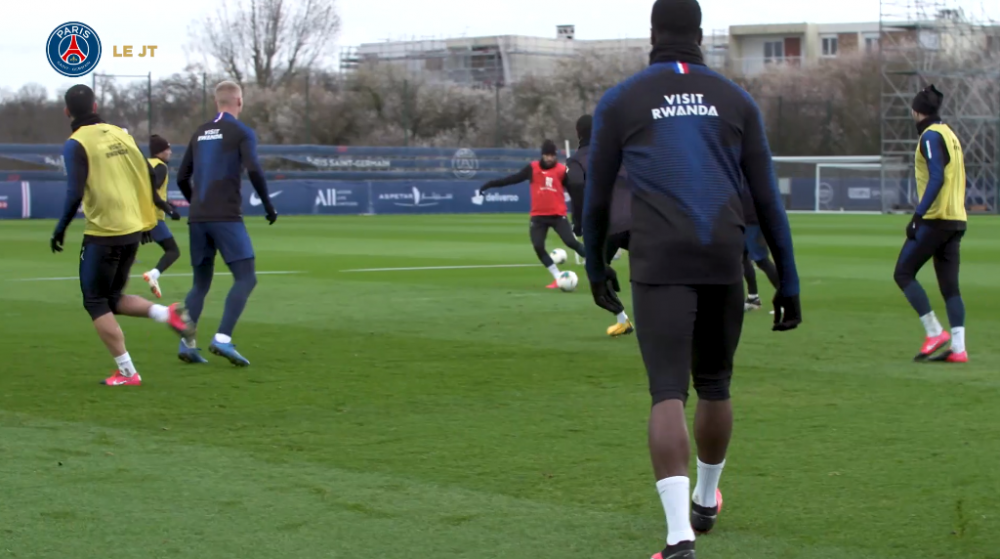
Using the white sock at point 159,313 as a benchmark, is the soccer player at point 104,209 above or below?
above

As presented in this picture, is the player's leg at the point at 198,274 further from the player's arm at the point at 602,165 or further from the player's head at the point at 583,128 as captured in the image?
the player's arm at the point at 602,165

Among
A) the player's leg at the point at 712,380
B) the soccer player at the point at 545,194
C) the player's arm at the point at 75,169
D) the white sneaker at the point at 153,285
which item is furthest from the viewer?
the soccer player at the point at 545,194

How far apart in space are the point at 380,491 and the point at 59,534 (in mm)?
1343

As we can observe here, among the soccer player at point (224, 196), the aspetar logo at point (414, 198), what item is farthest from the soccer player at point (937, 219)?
the aspetar logo at point (414, 198)

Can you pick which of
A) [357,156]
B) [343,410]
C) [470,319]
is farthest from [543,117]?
[343,410]

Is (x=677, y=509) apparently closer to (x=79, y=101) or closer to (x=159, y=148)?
(x=79, y=101)

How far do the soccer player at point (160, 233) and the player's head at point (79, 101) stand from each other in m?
5.82

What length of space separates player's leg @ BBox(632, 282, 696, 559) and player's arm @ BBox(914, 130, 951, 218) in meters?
5.73

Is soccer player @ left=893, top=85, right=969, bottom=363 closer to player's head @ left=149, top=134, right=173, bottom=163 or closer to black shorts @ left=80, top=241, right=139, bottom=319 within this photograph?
black shorts @ left=80, top=241, right=139, bottom=319

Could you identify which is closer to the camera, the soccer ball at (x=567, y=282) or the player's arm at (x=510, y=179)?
the soccer ball at (x=567, y=282)

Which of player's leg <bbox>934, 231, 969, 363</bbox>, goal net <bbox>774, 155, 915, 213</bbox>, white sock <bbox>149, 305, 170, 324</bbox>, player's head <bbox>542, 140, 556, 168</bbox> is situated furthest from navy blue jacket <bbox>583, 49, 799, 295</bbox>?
goal net <bbox>774, 155, 915, 213</bbox>

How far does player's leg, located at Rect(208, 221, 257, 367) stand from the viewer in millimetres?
9898

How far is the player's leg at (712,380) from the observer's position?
4.78 metres

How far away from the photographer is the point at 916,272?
33.7 feet
